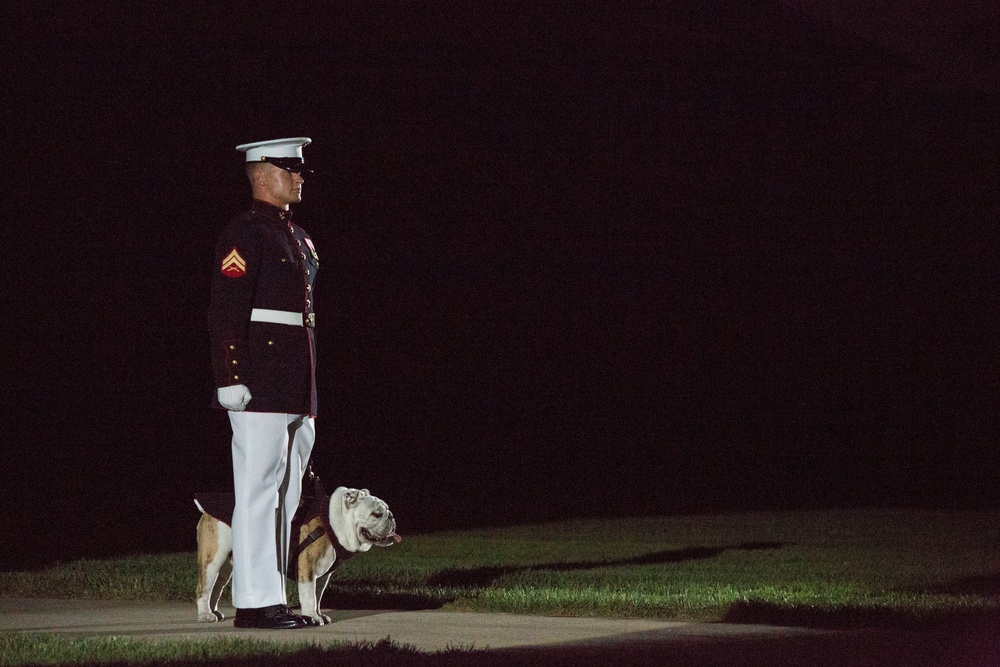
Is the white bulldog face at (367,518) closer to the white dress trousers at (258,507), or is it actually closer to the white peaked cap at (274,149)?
the white dress trousers at (258,507)

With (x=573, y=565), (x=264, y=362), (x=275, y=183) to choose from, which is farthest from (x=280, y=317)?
(x=573, y=565)

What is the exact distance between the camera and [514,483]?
18.8 meters

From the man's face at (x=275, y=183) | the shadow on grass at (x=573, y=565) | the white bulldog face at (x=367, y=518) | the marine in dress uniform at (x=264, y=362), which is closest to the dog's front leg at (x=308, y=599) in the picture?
the marine in dress uniform at (x=264, y=362)

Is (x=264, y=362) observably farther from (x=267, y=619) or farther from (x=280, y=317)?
(x=267, y=619)

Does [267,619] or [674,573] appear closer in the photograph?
[267,619]

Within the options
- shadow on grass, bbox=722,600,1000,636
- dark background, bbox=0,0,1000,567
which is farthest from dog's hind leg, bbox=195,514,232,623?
dark background, bbox=0,0,1000,567

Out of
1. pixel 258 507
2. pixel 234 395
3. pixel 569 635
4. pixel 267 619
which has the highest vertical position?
pixel 234 395

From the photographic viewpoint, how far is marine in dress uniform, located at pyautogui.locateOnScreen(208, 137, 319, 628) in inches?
292

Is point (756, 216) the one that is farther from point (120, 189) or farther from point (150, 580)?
point (150, 580)

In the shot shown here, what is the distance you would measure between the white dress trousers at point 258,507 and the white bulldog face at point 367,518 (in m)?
0.32

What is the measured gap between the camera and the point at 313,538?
773cm

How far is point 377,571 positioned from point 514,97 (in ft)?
45.4

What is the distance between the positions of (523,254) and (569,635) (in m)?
14.6

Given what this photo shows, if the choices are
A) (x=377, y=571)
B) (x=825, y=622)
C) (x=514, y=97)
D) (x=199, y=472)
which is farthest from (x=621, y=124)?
(x=825, y=622)
